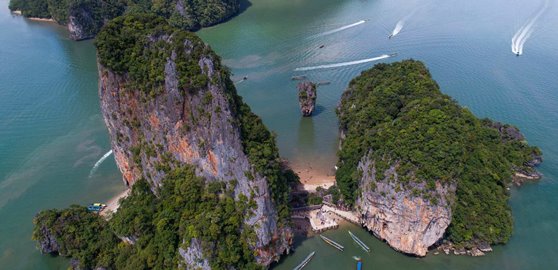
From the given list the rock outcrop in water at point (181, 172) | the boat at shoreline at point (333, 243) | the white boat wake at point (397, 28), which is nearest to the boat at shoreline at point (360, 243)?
the boat at shoreline at point (333, 243)

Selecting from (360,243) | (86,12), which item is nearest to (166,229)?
(360,243)

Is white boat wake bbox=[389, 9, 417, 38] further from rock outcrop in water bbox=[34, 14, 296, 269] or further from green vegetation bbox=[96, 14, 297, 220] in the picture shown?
rock outcrop in water bbox=[34, 14, 296, 269]

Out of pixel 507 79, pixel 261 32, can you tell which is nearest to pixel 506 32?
pixel 507 79

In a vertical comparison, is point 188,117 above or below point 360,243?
above

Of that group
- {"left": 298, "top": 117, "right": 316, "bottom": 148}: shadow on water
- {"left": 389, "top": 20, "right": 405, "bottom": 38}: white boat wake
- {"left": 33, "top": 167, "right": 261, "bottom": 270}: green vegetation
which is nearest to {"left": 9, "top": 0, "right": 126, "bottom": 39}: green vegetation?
{"left": 298, "top": 117, "right": 316, "bottom": 148}: shadow on water

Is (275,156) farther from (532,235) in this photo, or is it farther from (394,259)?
(532,235)

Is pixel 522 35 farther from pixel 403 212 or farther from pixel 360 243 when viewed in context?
pixel 360 243
